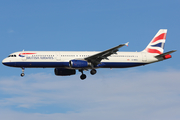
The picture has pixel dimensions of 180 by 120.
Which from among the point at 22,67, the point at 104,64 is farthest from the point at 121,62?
the point at 22,67

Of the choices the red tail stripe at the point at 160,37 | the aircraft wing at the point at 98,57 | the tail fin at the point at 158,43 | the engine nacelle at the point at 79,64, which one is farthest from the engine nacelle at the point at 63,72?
the red tail stripe at the point at 160,37

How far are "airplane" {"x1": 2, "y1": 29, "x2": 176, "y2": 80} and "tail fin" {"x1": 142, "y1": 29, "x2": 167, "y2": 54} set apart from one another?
88.0 inches

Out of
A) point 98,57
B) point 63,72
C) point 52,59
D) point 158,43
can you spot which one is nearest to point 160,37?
point 158,43

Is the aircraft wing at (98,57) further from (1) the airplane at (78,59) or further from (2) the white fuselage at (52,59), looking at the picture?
(2) the white fuselage at (52,59)

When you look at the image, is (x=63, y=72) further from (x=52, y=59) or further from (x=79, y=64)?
(x=79, y=64)

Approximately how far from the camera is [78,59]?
59219 millimetres

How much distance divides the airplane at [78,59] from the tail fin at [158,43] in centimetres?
223

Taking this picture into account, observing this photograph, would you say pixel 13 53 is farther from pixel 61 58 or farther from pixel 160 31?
pixel 160 31

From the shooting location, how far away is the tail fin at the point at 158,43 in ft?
219

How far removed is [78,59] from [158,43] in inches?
744

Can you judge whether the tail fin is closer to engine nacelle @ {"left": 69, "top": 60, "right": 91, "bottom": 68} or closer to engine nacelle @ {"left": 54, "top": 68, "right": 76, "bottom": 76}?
engine nacelle @ {"left": 69, "top": 60, "right": 91, "bottom": 68}

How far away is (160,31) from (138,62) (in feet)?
34.1

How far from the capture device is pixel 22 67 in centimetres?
5838

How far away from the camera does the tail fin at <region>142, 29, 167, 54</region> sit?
66.8m
